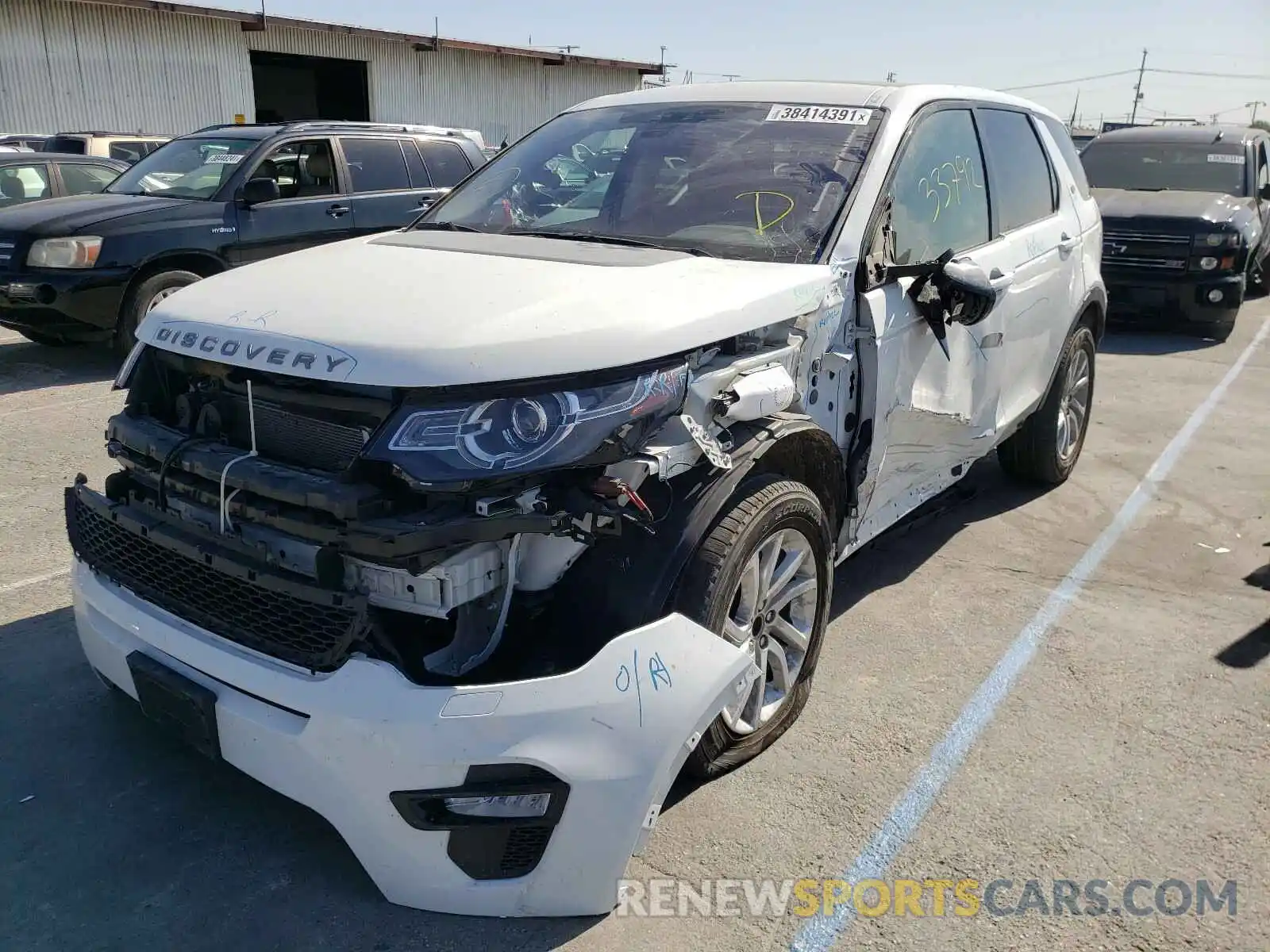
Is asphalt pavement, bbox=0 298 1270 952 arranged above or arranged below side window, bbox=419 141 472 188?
below

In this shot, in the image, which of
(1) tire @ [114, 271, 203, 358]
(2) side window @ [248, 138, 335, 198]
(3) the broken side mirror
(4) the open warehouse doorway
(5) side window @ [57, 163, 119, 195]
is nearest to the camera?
(1) tire @ [114, 271, 203, 358]

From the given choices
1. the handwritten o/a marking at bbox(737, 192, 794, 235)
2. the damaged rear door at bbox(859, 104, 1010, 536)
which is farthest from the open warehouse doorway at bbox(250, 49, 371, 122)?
the handwritten o/a marking at bbox(737, 192, 794, 235)

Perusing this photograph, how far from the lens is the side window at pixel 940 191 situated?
143 inches

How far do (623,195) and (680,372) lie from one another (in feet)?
4.56

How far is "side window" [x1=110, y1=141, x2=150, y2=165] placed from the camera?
14320 mm

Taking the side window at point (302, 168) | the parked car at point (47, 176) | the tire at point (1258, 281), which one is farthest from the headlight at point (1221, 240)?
the parked car at point (47, 176)

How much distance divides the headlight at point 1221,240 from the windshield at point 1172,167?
5.38 ft

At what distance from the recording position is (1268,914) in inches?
99.9

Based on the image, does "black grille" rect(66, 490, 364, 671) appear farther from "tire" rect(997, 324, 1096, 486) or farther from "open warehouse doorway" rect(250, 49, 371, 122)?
"open warehouse doorway" rect(250, 49, 371, 122)

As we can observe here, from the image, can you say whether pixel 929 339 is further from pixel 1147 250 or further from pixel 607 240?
pixel 1147 250

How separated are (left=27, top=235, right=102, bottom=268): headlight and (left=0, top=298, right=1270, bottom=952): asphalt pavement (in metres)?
2.93

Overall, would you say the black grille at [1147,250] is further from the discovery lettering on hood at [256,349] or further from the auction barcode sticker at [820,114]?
the discovery lettering on hood at [256,349]

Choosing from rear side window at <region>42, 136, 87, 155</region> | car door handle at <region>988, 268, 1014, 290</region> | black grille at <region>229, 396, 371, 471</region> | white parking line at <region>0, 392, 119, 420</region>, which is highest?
rear side window at <region>42, 136, 87, 155</region>

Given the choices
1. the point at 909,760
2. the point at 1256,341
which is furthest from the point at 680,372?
the point at 1256,341
